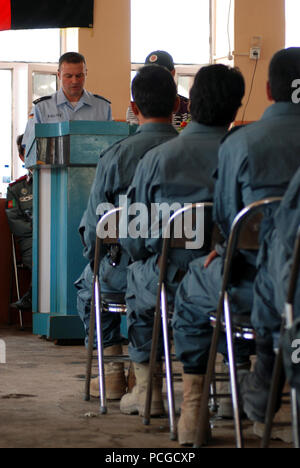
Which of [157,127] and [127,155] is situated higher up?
[157,127]

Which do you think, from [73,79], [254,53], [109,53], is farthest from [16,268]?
[254,53]

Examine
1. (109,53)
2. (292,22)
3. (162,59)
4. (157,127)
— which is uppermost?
(292,22)

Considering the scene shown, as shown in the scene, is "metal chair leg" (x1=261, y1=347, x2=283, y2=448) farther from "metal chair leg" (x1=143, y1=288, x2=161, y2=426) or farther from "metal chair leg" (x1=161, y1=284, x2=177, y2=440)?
"metal chair leg" (x1=143, y1=288, x2=161, y2=426)

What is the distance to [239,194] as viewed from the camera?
93.3 inches

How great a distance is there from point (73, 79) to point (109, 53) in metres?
3.78

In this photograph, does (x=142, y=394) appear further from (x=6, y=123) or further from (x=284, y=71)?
(x=6, y=123)

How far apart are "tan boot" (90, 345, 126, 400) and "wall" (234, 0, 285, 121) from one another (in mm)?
6208

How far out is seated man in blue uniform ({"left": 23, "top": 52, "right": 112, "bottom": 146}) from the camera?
5.38m

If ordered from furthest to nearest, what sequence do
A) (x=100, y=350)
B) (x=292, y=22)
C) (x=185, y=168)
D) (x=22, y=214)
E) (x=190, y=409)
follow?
1. (x=292, y=22)
2. (x=22, y=214)
3. (x=100, y=350)
4. (x=185, y=168)
5. (x=190, y=409)

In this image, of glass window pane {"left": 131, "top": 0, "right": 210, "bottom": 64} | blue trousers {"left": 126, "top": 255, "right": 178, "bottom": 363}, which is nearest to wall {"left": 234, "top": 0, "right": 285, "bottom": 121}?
glass window pane {"left": 131, "top": 0, "right": 210, "bottom": 64}

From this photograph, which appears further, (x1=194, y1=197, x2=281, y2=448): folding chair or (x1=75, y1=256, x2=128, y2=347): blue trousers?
(x1=75, y1=256, x2=128, y2=347): blue trousers

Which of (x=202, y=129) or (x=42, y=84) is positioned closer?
(x=202, y=129)

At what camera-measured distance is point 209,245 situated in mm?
2686

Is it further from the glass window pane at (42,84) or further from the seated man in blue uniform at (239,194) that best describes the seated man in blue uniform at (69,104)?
the glass window pane at (42,84)
